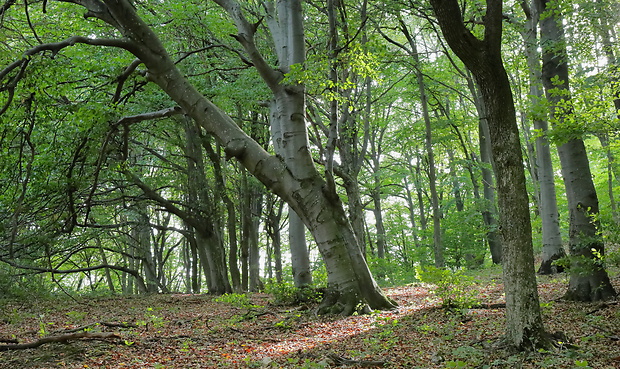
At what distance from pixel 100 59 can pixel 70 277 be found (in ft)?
88.9

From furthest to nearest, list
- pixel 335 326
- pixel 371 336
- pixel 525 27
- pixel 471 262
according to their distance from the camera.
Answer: pixel 471 262
pixel 525 27
pixel 335 326
pixel 371 336

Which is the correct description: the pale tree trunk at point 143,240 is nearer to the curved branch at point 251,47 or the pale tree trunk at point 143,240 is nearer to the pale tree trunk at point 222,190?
the pale tree trunk at point 222,190

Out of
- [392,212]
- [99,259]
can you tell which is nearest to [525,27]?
[392,212]

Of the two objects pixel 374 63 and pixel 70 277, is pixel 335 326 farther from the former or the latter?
pixel 70 277

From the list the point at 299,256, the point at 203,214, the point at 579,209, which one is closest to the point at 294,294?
the point at 299,256

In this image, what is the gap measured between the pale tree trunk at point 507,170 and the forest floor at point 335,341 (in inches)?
13.0

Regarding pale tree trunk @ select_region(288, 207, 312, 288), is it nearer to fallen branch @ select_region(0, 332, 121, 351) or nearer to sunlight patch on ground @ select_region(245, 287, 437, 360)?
sunlight patch on ground @ select_region(245, 287, 437, 360)

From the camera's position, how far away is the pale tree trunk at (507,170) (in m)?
3.96

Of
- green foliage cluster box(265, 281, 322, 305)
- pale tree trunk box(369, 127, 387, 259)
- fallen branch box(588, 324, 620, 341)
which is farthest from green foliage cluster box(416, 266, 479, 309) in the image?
pale tree trunk box(369, 127, 387, 259)

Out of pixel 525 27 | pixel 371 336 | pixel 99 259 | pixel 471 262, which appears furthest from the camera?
pixel 99 259

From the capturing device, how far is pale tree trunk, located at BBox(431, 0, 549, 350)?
3.96 m

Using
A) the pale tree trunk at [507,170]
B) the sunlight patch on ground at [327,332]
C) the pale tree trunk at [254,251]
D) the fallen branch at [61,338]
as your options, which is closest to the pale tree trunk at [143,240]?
the pale tree trunk at [254,251]

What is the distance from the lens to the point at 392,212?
2914 centimetres

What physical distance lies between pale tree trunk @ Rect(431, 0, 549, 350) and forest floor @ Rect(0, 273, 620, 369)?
329 mm
